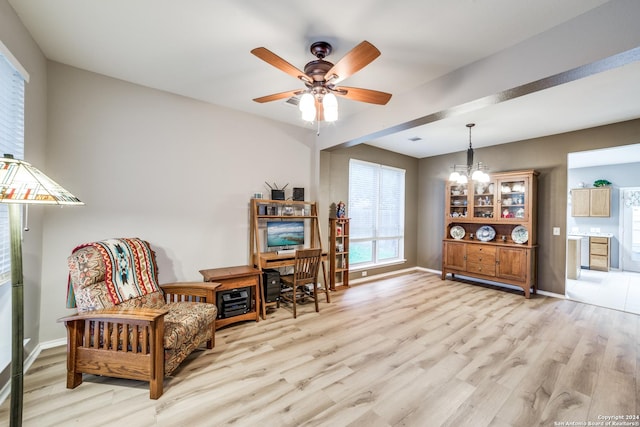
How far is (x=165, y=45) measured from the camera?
7.49ft

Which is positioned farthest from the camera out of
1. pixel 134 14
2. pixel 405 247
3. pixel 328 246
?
pixel 405 247

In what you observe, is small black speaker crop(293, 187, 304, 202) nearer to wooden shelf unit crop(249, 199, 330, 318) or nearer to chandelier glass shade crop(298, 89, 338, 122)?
wooden shelf unit crop(249, 199, 330, 318)

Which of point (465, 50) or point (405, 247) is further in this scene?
point (405, 247)

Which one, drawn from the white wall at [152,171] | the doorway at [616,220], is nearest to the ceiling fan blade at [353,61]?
the white wall at [152,171]

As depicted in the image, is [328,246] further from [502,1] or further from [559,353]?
[502,1]

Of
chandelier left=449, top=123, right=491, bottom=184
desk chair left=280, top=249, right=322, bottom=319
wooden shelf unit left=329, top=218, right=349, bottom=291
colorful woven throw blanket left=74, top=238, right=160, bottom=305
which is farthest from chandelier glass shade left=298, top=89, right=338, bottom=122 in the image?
chandelier left=449, top=123, right=491, bottom=184

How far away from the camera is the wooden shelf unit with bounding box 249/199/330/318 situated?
11.6 feet

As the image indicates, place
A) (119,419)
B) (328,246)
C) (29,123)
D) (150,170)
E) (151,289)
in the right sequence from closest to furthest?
(119,419) → (29,123) → (151,289) → (150,170) → (328,246)

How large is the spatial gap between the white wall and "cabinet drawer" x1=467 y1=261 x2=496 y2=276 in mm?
3927

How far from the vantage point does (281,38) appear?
85.2 inches

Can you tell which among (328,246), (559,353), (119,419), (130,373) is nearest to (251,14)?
(130,373)

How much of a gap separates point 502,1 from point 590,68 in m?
0.79

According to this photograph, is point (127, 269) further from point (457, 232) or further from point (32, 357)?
point (457, 232)

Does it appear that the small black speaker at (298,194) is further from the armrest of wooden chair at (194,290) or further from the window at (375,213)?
the armrest of wooden chair at (194,290)
